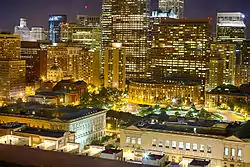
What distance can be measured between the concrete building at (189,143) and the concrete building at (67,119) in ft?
8.41

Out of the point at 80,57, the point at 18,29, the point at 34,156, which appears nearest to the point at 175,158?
the point at 34,156

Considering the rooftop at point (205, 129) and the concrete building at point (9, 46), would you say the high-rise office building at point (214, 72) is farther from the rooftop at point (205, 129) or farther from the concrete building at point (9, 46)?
the rooftop at point (205, 129)

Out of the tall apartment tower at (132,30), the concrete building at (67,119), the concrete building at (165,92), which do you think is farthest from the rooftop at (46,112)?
the tall apartment tower at (132,30)

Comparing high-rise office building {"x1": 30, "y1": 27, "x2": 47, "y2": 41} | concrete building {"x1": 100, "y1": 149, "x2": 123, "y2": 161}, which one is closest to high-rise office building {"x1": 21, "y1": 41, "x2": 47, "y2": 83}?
high-rise office building {"x1": 30, "y1": 27, "x2": 47, "y2": 41}

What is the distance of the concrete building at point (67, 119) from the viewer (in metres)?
12.9

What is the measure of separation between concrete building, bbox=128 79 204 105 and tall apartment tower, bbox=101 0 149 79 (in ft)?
29.4

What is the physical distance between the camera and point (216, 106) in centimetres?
2395

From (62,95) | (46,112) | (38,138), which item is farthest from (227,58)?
(38,138)

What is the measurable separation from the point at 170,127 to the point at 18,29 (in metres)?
41.4

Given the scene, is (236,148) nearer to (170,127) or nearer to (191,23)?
(170,127)

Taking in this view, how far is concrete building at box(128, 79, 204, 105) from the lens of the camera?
80.8ft

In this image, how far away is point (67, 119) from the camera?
12906 millimetres

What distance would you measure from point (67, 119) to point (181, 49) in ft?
63.4

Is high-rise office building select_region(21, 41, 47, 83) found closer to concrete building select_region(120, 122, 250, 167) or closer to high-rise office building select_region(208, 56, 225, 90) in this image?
high-rise office building select_region(208, 56, 225, 90)
